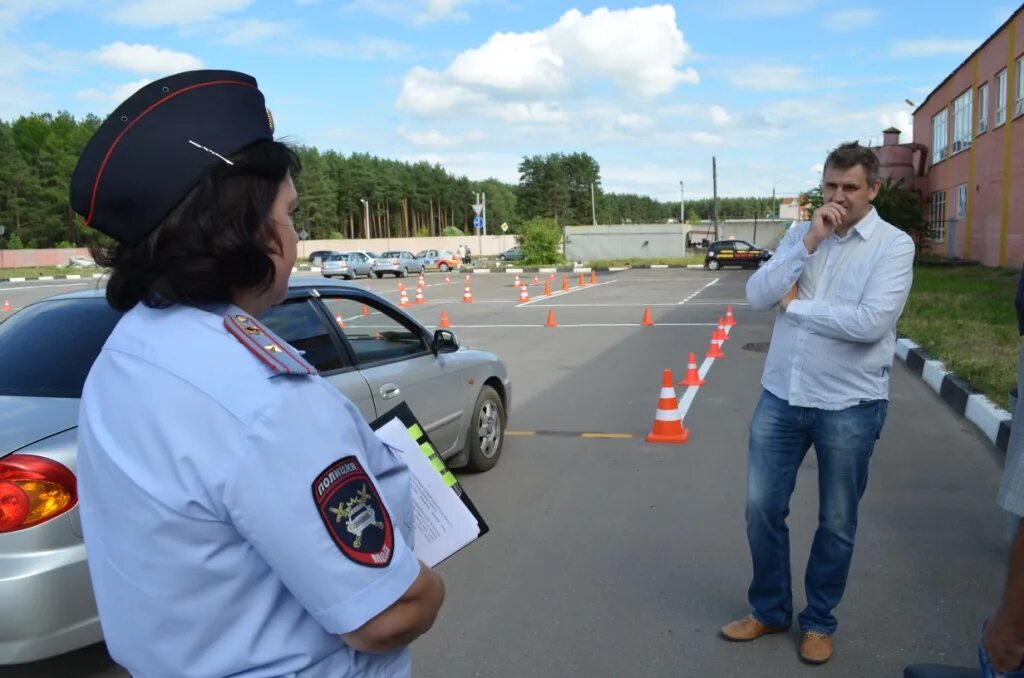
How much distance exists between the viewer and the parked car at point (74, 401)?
111 inches

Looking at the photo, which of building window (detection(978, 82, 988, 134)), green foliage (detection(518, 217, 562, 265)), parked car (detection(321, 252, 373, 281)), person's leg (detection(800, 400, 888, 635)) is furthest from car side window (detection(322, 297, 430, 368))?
green foliage (detection(518, 217, 562, 265))

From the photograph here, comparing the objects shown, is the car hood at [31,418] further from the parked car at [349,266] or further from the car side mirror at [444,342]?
the parked car at [349,266]

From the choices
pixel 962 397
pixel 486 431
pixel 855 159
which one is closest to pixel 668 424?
pixel 486 431

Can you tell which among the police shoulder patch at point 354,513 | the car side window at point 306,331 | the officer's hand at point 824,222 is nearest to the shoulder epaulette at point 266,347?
the police shoulder patch at point 354,513

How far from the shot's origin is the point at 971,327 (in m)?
11.6

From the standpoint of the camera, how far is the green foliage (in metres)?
45.2

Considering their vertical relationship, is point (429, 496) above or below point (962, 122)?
below

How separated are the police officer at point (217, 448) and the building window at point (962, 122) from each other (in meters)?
33.2

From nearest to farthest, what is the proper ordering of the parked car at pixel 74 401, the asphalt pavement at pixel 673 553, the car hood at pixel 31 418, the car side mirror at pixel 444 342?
the parked car at pixel 74 401 → the car hood at pixel 31 418 → the asphalt pavement at pixel 673 553 → the car side mirror at pixel 444 342

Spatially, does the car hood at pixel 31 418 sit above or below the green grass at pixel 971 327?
above

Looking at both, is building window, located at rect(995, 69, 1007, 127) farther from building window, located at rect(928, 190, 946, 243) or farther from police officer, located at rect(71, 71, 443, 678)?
police officer, located at rect(71, 71, 443, 678)

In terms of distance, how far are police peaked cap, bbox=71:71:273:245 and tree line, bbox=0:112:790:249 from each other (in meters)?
71.9

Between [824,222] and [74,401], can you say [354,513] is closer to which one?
[824,222]

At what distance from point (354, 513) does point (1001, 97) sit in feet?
97.8
